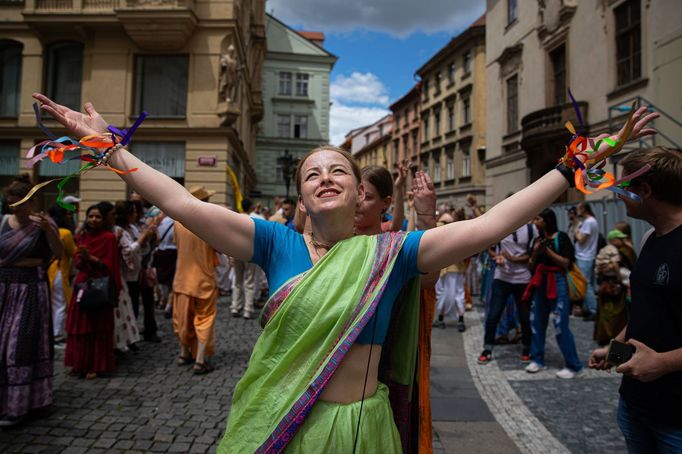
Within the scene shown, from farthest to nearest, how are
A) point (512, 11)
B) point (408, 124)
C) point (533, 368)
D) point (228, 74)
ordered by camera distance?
point (408, 124)
point (512, 11)
point (228, 74)
point (533, 368)

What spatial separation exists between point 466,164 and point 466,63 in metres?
6.77

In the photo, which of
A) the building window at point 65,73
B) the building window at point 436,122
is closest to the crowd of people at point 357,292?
the building window at point 65,73

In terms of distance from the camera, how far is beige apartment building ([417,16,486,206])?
29219 mm

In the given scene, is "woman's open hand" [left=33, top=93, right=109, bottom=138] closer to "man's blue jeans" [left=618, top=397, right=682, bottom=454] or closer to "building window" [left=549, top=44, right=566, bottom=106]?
"man's blue jeans" [left=618, top=397, right=682, bottom=454]

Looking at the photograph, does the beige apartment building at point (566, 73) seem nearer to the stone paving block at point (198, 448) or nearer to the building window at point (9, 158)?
the stone paving block at point (198, 448)

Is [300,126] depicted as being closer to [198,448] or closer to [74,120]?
[198,448]

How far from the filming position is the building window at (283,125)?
3962 centimetres

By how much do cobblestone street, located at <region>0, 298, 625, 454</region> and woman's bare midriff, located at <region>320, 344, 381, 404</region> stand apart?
2366 millimetres

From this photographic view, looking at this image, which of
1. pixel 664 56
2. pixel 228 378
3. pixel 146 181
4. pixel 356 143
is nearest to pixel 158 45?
pixel 228 378

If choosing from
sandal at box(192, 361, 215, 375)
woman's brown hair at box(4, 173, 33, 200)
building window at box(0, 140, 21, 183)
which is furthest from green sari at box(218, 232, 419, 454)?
building window at box(0, 140, 21, 183)

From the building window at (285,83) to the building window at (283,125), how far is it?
6.87ft

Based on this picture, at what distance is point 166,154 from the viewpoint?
16250 mm

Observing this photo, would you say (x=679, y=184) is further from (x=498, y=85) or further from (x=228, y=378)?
(x=498, y=85)

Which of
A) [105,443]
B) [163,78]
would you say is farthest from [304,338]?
[163,78]
